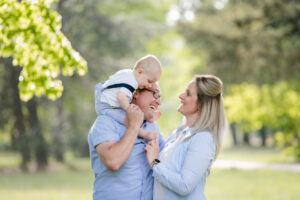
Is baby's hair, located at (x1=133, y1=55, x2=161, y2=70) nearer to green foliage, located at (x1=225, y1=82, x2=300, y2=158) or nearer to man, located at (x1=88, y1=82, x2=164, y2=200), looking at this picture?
man, located at (x1=88, y1=82, x2=164, y2=200)

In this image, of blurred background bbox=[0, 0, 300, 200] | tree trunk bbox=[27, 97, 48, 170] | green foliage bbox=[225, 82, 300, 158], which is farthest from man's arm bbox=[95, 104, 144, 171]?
tree trunk bbox=[27, 97, 48, 170]

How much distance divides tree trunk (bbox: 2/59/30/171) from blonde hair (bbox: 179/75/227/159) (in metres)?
17.4

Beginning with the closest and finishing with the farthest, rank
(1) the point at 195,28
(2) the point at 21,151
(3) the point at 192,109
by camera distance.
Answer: (3) the point at 192,109 < (1) the point at 195,28 < (2) the point at 21,151

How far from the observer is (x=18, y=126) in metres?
21.4

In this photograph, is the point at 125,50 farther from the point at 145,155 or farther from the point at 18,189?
the point at 145,155

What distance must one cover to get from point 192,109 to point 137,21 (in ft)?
65.7

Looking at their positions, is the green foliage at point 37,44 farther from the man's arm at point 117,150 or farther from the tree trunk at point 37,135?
the tree trunk at point 37,135

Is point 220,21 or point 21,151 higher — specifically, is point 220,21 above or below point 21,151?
above

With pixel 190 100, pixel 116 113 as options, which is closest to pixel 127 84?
pixel 116 113

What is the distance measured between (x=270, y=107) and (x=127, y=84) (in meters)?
19.5

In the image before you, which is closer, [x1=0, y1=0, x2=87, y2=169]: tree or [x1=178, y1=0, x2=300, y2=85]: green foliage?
[x1=0, y1=0, x2=87, y2=169]: tree

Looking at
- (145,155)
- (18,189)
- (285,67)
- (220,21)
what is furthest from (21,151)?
(145,155)

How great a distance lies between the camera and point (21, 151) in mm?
20797

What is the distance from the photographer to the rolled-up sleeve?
2975 millimetres
